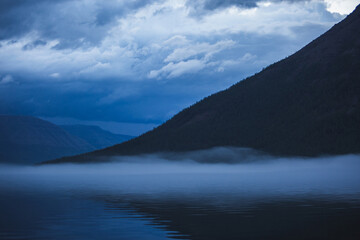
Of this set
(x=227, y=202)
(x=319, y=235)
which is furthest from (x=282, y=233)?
(x=227, y=202)

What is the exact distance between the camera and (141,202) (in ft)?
302

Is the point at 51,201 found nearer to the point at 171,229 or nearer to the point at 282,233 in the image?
the point at 171,229

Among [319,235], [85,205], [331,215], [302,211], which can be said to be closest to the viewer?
[319,235]

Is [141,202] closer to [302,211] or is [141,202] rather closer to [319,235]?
[302,211]

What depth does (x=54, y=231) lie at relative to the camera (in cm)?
5800

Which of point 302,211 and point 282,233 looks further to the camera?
point 302,211

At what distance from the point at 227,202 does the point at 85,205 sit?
23.0 m

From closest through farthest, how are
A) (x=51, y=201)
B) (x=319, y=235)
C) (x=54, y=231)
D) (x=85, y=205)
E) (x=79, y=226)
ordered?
(x=319, y=235), (x=54, y=231), (x=79, y=226), (x=85, y=205), (x=51, y=201)

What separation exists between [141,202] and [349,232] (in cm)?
4414

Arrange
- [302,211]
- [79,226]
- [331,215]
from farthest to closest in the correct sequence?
1. [302,211]
2. [331,215]
3. [79,226]

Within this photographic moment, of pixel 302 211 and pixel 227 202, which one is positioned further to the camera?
pixel 227 202

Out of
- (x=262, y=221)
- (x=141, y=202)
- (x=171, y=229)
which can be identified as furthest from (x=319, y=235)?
(x=141, y=202)

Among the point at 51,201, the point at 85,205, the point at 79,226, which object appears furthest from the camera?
the point at 51,201

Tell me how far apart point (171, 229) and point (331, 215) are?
21874 millimetres
